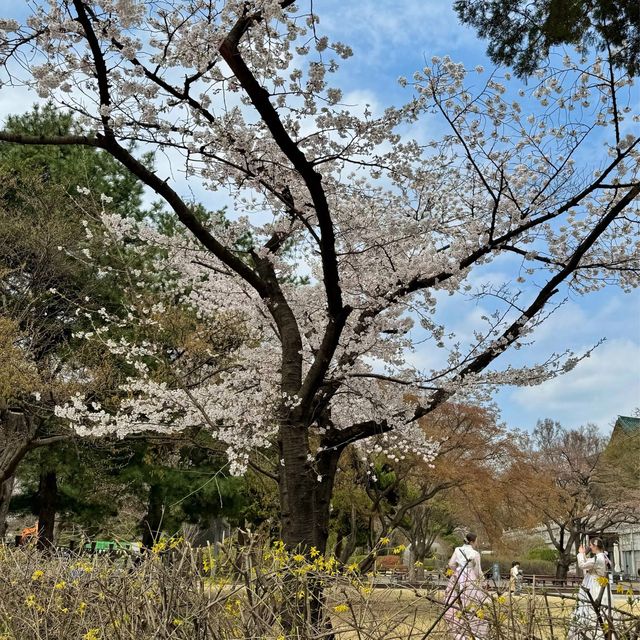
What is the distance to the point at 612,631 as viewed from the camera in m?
2.06

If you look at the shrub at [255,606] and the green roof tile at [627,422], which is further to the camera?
the green roof tile at [627,422]

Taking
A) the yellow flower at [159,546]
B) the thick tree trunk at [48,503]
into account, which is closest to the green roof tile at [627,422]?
the thick tree trunk at [48,503]

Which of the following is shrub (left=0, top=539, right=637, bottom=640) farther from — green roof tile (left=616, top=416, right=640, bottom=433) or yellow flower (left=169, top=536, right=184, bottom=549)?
green roof tile (left=616, top=416, right=640, bottom=433)

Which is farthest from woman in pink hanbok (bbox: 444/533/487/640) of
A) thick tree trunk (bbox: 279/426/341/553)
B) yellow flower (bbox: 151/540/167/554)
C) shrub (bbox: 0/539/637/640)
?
thick tree trunk (bbox: 279/426/341/553)

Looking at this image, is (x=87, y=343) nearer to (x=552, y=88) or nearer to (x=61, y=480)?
(x=61, y=480)

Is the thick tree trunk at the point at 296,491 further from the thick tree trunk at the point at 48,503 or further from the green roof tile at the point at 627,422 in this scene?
the green roof tile at the point at 627,422

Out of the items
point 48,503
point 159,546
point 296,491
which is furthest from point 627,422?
point 159,546

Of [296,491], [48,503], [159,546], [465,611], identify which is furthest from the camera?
[48,503]

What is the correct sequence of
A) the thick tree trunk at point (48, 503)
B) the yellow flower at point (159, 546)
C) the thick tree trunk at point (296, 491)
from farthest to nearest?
1. the thick tree trunk at point (48, 503)
2. the thick tree trunk at point (296, 491)
3. the yellow flower at point (159, 546)

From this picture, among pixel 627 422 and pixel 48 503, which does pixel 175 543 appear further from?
pixel 627 422

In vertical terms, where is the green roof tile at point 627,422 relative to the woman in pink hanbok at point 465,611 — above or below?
above

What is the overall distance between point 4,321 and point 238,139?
310 inches

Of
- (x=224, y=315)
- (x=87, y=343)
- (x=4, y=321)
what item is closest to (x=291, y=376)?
(x=224, y=315)

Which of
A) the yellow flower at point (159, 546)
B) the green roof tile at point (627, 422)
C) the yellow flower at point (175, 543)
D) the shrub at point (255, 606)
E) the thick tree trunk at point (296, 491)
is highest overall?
the green roof tile at point (627, 422)
